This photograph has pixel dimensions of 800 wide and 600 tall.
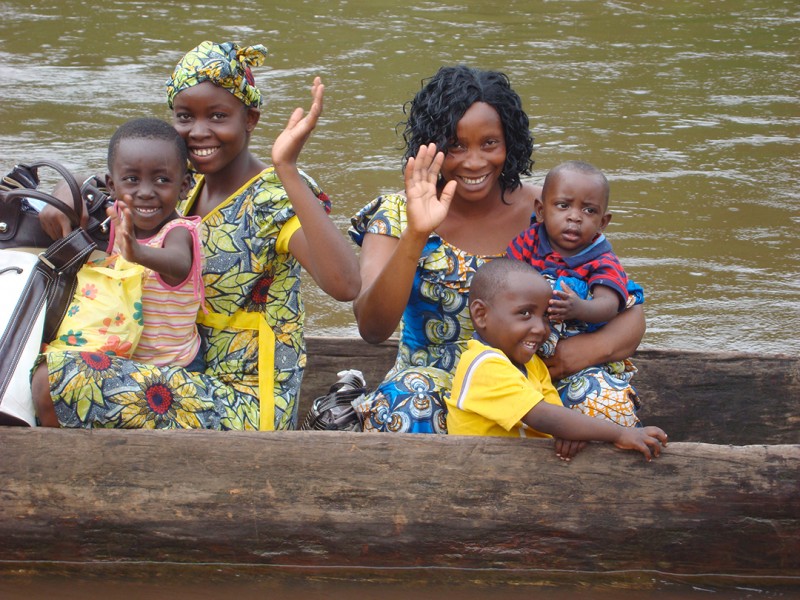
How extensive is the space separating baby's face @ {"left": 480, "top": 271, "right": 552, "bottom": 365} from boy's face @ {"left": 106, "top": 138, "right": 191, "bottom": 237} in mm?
993

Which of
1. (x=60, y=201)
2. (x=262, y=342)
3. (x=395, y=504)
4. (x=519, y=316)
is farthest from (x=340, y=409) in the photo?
(x=60, y=201)

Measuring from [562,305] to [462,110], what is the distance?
69 centimetres

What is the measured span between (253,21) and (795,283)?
727cm

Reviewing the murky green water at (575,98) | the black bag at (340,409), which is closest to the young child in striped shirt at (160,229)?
the black bag at (340,409)

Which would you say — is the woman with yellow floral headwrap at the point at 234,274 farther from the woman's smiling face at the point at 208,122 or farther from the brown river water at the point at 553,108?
the brown river water at the point at 553,108

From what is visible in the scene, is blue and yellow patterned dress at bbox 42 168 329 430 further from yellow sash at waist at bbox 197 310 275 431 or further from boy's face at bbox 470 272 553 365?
boy's face at bbox 470 272 553 365

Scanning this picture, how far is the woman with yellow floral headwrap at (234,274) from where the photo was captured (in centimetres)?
329

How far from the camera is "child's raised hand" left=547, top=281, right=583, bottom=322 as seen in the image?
11.1ft

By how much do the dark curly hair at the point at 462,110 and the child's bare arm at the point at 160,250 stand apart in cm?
81

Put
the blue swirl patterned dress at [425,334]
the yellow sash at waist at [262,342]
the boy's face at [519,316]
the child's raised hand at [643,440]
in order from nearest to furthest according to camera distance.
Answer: the child's raised hand at [643,440] → the boy's face at [519,316] → the blue swirl patterned dress at [425,334] → the yellow sash at waist at [262,342]

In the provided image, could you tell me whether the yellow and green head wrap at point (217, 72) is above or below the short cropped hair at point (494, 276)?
above

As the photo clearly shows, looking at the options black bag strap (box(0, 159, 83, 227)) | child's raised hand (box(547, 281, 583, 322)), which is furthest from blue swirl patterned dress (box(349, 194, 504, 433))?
black bag strap (box(0, 159, 83, 227))

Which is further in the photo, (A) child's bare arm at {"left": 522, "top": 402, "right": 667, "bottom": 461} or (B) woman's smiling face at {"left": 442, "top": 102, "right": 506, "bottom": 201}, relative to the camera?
(B) woman's smiling face at {"left": 442, "top": 102, "right": 506, "bottom": 201}

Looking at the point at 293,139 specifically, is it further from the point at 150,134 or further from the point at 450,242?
the point at 450,242
